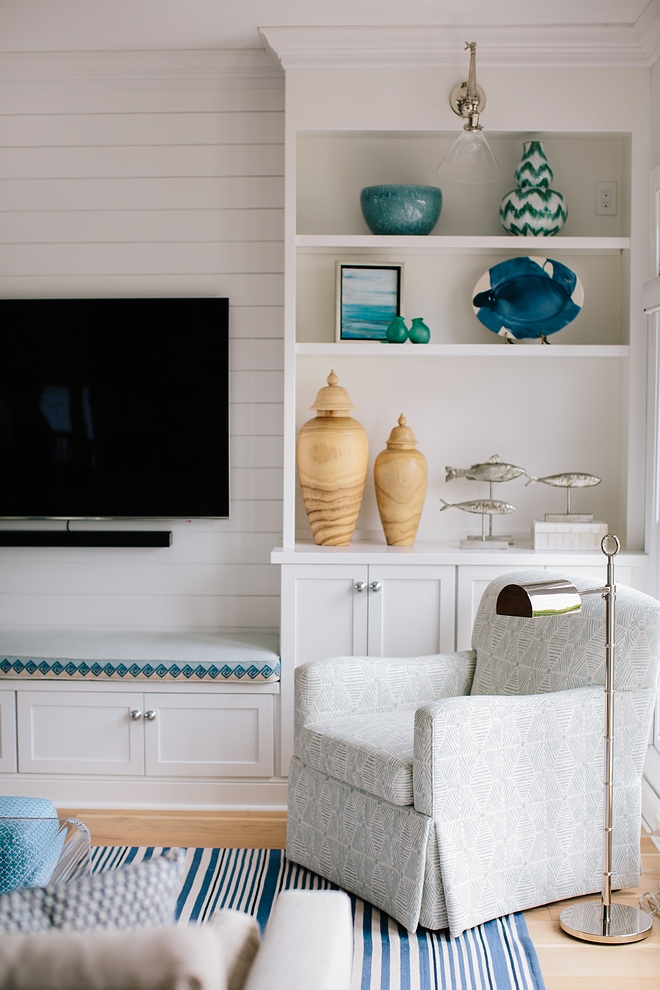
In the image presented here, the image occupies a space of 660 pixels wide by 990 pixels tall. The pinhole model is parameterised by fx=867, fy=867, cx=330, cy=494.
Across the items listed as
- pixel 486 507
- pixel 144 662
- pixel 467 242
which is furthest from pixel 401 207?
pixel 144 662

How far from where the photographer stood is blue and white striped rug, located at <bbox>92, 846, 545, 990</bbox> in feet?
6.39

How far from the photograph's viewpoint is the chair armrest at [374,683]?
2490 mm

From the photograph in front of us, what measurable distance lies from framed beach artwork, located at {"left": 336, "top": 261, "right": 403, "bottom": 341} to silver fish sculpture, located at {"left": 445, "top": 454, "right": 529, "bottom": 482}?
1.88 feet

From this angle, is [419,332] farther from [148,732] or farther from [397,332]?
[148,732]

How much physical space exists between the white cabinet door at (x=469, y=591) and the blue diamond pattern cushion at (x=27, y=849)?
1503 mm

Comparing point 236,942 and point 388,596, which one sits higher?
point 388,596

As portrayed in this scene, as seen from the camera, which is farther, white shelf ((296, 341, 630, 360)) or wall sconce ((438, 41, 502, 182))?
white shelf ((296, 341, 630, 360))

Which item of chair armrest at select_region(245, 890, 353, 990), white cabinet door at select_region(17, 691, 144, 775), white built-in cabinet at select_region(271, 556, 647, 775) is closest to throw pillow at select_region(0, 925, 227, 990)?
chair armrest at select_region(245, 890, 353, 990)

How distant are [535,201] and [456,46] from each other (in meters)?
0.58

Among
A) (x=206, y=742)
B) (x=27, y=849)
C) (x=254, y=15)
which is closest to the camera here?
(x=27, y=849)

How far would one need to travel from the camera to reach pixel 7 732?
303 cm

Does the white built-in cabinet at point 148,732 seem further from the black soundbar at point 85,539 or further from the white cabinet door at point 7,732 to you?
the black soundbar at point 85,539

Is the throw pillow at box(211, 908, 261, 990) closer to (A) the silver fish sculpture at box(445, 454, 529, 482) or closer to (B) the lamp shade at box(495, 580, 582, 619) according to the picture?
(B) the lamp shade at box(495, 580, 582, 619)

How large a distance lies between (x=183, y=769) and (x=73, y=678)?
1.62ft
